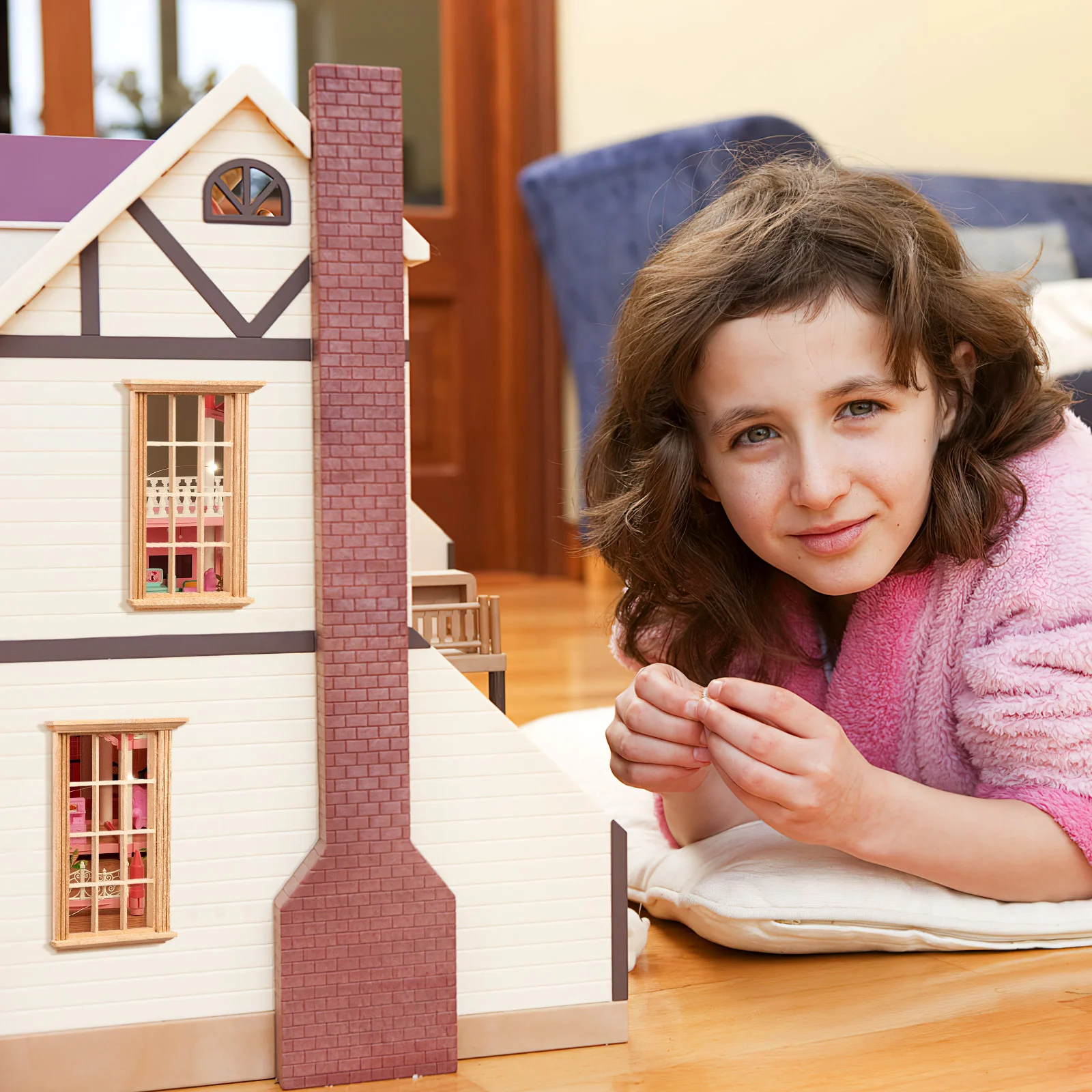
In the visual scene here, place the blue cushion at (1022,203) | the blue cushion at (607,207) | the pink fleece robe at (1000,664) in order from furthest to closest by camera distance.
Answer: the blue cushion at (1022,203)
the blue cushion at (607,207)
the pink fleece robe at (1000,664)

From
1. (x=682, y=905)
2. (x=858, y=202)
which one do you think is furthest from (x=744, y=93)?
(x=682, y=905)

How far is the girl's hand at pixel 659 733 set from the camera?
0.78m

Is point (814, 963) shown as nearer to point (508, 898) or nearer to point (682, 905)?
point (682, 905)

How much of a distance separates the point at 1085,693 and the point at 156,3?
9.27ft

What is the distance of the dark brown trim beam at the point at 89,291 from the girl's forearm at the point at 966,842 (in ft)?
1.67

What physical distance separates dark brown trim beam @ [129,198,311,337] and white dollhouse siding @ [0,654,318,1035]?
0.53 feet

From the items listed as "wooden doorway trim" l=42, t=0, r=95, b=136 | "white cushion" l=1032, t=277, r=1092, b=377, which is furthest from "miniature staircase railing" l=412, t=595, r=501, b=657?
"wooden doorway trim" l=42, t=0, r=95, b=136

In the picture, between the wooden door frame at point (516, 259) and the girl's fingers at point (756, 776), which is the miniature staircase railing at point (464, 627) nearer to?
the girl's fingers at point (756, 776)

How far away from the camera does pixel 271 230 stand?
623 millimetres

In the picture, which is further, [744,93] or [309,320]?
[744,93]

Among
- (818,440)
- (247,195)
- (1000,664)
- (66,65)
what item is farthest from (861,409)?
(66,65)

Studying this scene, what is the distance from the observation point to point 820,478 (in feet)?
2.67

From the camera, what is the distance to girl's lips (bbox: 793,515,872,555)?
86 centimetres

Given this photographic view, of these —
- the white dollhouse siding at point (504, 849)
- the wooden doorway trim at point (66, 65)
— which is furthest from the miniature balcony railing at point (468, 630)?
the wooden doorway trim at point (66, 65)
